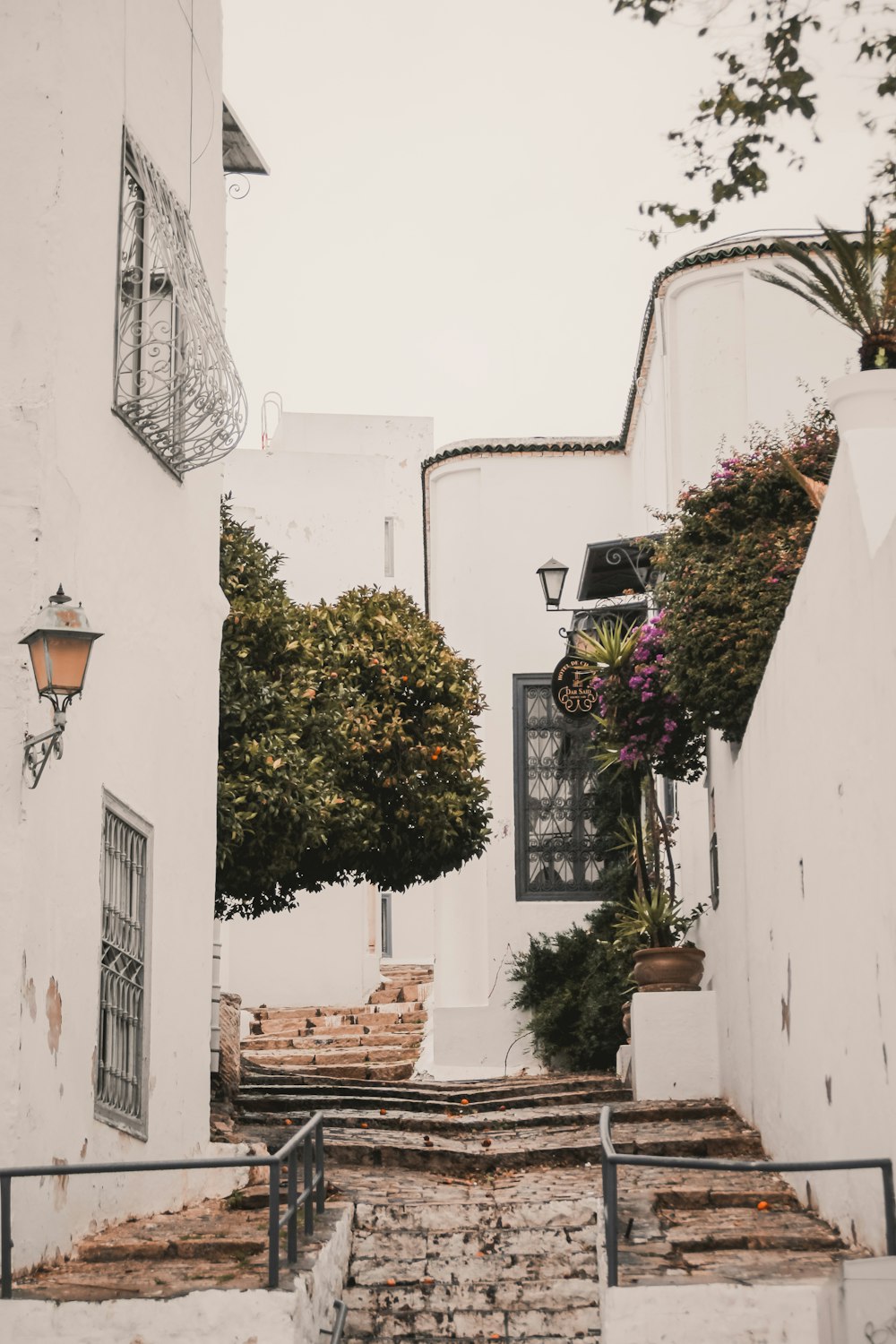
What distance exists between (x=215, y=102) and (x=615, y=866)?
935cm

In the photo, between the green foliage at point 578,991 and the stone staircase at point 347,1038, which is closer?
the green foliage at point 578,991

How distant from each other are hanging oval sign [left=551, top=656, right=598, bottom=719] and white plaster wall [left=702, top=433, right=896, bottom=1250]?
4.54 meters

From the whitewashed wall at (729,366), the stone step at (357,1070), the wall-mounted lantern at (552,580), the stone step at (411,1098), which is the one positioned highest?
the whitewashed wall at (729,366)

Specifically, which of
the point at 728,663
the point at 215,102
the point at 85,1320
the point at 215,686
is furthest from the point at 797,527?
the point at 85,1320

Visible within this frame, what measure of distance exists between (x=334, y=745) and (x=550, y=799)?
540 cm

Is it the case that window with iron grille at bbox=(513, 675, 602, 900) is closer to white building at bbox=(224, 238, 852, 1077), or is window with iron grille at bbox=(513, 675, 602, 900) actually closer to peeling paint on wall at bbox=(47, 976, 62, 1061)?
white building at bbox=(224, 238, 852, 1077)

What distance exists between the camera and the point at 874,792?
6812 mm

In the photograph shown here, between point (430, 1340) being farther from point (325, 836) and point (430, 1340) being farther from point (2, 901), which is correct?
point (325, 836)

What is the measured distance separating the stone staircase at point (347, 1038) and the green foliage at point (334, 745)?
2.28m

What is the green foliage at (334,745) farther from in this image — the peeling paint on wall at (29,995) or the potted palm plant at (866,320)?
the potted palm plant at (866,320)

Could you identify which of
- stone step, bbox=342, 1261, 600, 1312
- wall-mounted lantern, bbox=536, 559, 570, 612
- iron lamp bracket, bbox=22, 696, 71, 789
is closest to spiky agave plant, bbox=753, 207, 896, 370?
iron lamp bracket, bbox=22, 696, 71, 789

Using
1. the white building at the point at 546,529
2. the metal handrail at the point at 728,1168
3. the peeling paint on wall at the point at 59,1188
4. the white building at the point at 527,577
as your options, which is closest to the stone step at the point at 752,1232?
the metal handrail at the point at 728,1168

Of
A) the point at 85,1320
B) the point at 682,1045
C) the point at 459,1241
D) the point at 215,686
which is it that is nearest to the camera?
the point at 85,1320

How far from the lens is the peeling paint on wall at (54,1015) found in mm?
7449
